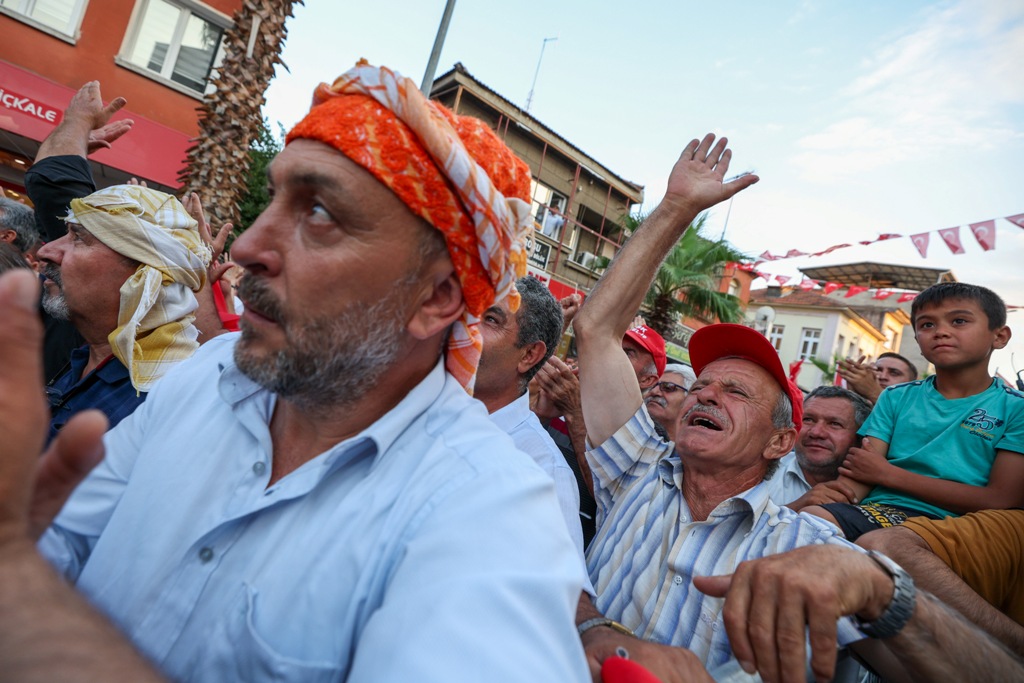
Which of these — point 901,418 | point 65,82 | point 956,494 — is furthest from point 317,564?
point 65,82

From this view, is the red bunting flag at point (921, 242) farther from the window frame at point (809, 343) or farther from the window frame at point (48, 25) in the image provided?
the window frame at point (809, 343)

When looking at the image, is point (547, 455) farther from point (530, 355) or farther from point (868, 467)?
point (868, 467)

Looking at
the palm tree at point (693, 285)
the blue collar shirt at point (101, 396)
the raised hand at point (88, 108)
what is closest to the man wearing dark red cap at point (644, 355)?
the blue collar shirt at point (101, 396)

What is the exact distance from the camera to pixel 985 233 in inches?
331

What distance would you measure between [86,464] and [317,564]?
17.3 inches

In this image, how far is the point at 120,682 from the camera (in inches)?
29.4

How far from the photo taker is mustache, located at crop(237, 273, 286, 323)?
4.53 feet

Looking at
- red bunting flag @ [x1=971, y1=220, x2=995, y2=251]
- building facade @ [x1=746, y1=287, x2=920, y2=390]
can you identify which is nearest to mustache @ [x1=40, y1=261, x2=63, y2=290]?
red bunting flag @ [x1=971, y1=220, x2=995, y2=251]

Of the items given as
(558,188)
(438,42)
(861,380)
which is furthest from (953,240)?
(558,188)

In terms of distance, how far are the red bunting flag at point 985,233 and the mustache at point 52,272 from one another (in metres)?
10.7

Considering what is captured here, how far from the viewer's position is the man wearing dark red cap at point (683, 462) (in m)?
2.02

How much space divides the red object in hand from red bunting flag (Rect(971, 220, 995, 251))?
9844mm

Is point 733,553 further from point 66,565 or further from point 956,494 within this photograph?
point 66,565

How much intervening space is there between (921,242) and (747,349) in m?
8.92
